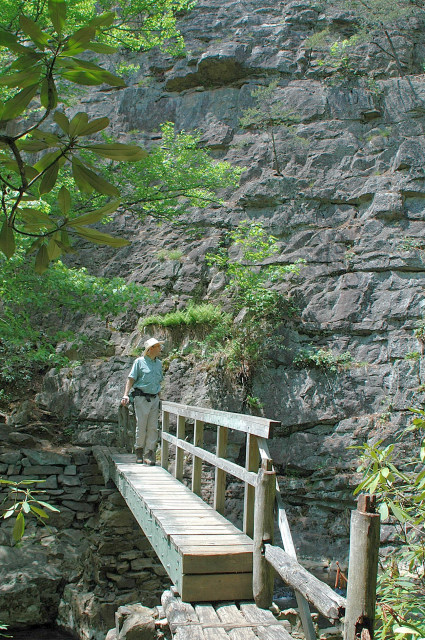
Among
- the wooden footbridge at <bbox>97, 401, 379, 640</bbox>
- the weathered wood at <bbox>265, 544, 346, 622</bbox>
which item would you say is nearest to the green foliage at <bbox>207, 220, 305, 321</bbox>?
the wooden footbridge at <bbox>97, 401, 379, 640</bbox>

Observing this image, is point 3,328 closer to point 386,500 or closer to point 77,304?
point 77,304

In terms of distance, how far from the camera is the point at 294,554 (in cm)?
306

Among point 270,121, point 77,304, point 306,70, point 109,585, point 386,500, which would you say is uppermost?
point 306,70

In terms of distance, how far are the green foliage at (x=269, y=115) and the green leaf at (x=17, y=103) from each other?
1321cm

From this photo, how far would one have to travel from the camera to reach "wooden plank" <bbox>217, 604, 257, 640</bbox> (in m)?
2.77

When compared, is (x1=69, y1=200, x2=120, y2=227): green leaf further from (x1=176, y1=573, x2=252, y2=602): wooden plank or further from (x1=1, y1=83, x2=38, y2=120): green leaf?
(x1=176, y1=573, x2=252, y2=602): wooden plank

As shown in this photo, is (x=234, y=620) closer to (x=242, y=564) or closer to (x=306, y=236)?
(x=242, y=564)

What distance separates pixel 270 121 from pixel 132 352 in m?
7.31

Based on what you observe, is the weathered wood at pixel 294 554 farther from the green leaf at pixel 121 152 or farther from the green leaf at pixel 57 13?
the green leaf at pixel 57 13

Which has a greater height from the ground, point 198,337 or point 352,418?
point 198,337

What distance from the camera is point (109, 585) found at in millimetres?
7262

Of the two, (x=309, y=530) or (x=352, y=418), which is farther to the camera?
(x=352, y=418)

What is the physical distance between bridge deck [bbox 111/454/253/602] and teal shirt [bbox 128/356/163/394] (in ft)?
5.90

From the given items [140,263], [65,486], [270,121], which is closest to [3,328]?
[65,486]
